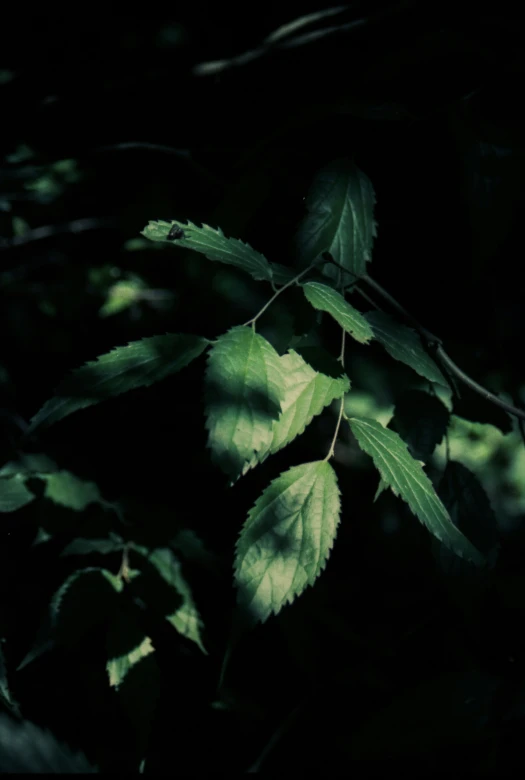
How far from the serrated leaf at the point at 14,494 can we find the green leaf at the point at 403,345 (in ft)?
2.64

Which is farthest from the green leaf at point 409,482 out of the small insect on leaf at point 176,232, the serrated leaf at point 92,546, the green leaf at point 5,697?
the serrated leaf at point 92,546

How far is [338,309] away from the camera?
0.80 m

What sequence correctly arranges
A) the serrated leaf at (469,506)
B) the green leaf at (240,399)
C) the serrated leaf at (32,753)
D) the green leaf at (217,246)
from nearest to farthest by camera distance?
the serrated leaf at (32,753)
the green leaf at (240,399)
the green leaf at (217,246)
the serrated leaf at (469,506)

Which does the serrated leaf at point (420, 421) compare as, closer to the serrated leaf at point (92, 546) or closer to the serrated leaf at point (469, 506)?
the serrated leaf at point (469, 506)

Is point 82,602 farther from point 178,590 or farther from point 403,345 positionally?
point 403,345

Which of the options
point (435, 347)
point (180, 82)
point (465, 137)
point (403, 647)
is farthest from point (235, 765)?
point (180, 82)

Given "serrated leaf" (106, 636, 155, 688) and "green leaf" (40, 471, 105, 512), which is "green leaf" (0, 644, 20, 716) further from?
"green leaf" (40, 471, 105, 512)

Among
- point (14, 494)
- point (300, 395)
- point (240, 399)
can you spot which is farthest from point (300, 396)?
point (14, 494)

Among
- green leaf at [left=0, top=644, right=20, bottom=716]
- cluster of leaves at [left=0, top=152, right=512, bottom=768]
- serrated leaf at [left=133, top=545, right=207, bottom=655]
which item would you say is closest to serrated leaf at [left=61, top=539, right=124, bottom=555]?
serrated leaf at [left=133, top=545, right=207, bottom=655]

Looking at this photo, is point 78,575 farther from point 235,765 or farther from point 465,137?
point 465,137

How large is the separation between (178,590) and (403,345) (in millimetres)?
705

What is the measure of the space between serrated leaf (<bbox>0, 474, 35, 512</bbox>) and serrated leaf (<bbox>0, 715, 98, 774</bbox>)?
83 cm

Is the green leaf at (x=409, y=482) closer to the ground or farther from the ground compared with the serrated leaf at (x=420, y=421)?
farther from the ground

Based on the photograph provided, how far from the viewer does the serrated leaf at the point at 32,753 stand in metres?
0.44
